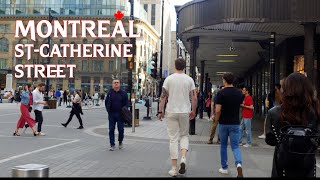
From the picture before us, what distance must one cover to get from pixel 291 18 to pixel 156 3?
13569 cm

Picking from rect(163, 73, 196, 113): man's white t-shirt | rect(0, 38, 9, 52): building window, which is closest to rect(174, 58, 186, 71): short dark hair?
rect(163, 73, 196, 113): man's white t-shirt

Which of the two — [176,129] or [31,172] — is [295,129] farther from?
[176,129]

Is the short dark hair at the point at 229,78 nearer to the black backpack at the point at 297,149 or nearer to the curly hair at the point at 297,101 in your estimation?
the curly hair at the point at 297,101

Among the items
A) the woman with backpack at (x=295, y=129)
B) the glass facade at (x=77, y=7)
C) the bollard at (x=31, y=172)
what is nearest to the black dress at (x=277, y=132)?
the woman with backpack at (x=295, y=129)

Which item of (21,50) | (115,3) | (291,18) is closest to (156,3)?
(115,3)

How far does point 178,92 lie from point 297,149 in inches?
160

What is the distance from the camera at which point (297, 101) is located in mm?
4047

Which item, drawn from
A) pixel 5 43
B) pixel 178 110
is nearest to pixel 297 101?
pixel 178 110

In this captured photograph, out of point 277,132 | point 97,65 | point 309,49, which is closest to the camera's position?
point 277,132

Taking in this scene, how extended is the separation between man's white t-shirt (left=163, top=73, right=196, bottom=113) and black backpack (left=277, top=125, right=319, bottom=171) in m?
3.88

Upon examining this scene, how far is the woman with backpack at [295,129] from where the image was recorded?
3.89 metres

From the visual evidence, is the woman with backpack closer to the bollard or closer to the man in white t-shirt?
the bollard

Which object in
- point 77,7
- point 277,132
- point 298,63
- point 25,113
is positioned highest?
point 77,7

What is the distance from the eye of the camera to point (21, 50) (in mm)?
95875
